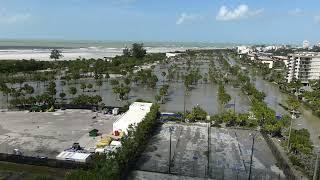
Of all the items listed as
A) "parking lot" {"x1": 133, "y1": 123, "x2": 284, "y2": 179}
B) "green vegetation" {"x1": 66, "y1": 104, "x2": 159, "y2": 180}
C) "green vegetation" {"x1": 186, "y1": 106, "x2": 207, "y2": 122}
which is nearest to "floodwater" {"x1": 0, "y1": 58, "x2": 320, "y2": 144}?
"green vegetation" {"x1": 186, "y1": 106, "x2": 207, "y2": 122}

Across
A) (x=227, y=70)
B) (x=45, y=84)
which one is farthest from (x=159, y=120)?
(x=227, y=70)

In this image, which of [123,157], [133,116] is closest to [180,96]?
[133,116]

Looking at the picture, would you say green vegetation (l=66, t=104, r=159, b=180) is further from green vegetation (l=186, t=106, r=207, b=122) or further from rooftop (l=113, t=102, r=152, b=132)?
green vegetation (l=186, t=106, r=207, b=122)

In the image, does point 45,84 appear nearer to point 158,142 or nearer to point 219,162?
point 158,142

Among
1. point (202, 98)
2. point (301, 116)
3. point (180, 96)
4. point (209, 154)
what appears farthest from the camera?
point (180, 96)

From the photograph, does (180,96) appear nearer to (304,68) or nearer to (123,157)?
(304,68)

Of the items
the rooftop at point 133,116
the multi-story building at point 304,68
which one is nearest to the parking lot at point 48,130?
the rooftop at point 133,116

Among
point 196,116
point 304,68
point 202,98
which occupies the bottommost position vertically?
point 202,98
